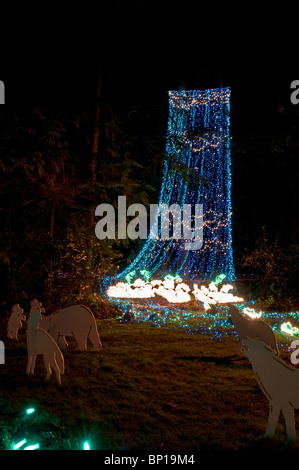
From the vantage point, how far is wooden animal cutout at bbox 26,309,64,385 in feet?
15.0

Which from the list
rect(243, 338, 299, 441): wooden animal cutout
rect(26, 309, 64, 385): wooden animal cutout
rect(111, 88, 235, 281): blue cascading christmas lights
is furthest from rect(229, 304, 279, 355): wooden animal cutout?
rect(111, 88, 235, 281): blue cascading christmas lights

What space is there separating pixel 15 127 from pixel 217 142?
5.47 m

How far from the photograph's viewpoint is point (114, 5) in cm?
1166

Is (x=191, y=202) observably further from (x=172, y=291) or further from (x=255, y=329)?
(x=255, y=329)

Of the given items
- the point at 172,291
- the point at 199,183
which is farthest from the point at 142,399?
the point at 199,183

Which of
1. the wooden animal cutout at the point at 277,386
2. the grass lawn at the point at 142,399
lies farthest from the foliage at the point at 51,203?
the wooden animal cutout at the point at 277,386

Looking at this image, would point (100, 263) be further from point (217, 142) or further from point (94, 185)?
point (217, 142)

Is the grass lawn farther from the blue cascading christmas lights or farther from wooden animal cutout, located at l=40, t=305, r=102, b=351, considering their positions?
the blue cascading christmas lights

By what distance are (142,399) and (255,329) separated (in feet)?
6.57

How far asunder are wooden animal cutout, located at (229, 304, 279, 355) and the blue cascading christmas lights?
5.47 metres

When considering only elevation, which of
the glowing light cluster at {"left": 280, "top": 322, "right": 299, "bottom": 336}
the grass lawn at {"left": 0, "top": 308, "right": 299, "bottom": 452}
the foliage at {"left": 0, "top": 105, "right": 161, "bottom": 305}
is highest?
the foliage at {"left": 0, "top": 105, "right": 161, "bottom": 305}

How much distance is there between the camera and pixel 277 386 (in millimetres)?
3242

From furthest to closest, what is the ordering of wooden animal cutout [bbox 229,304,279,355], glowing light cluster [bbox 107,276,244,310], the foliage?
glowing light cluster [bbox 107,276,244,310] → the foliage → wooden animal cutout [bbox 229,304,279,355]

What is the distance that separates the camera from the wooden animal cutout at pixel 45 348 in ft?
15.0
